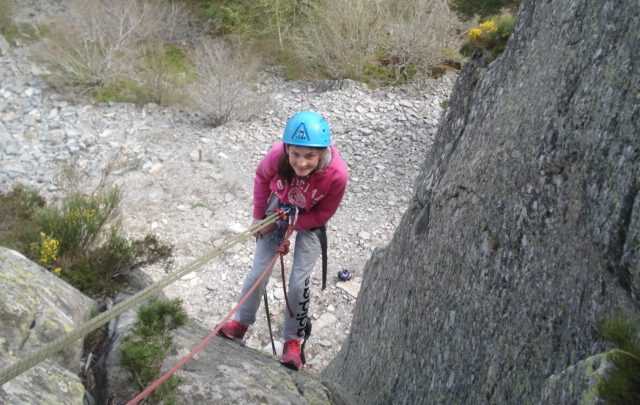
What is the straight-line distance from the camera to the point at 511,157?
105 inches

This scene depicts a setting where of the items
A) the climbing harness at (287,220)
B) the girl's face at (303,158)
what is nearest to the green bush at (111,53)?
the climbing harness at (287,220)

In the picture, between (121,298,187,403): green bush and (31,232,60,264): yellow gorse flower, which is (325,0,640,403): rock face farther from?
(31,232,60,264): yellow gorse flower

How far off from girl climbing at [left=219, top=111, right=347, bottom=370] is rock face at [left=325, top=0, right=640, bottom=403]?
640mm

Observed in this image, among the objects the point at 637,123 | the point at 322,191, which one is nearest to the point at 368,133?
the point at 322,191

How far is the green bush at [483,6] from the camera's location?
9.16 metres

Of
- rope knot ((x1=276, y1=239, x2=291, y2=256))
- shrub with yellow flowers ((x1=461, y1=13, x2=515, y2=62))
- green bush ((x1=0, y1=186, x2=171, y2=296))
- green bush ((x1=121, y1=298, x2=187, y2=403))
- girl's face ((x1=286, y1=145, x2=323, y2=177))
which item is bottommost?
green bush ((x1=0, y1=186, x2=171, y2=296))

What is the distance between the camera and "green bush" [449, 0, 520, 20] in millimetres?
9156

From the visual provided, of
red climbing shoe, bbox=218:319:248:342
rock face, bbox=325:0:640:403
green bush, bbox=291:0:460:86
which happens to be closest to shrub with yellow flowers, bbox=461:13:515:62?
rock face, bbox=325:0:640:403

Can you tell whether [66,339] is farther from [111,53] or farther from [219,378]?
[111,53]

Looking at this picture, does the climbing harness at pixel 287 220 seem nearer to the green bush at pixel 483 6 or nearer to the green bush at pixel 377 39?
the green bush at pixel 483 6

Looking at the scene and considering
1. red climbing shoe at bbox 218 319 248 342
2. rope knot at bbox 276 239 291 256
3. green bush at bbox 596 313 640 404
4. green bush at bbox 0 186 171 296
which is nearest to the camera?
green bush at bbox 596 313 640 404

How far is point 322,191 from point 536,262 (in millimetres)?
1857

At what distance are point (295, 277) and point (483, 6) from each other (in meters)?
7.22

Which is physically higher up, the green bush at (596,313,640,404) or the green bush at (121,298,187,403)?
the green bush at (596,313,640,404)
